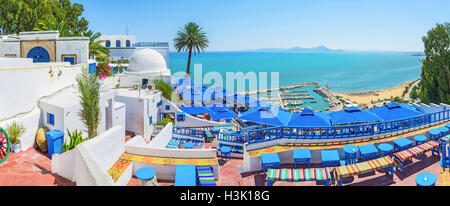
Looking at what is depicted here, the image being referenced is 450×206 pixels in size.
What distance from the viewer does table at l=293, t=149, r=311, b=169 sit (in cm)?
1154

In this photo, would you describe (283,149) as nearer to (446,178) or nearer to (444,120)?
(446,178)

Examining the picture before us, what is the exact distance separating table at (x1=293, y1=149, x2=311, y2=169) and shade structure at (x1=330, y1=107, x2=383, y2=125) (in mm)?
3506

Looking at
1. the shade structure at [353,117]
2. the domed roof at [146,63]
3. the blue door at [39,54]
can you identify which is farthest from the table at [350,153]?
the domed roof at [146,63]

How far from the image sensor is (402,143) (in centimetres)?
1195

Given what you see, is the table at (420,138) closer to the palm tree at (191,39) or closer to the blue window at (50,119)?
the blue window at (50,119)

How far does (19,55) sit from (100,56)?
708cm

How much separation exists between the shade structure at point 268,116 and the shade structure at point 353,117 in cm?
227

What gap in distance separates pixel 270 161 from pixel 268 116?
13.9ft

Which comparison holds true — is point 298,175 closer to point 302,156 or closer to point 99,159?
point 302,156

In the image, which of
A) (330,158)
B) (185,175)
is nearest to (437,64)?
(330,158)

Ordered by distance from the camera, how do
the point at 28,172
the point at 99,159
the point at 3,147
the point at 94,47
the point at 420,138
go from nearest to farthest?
the point at 99,159
the point at 28,172
the point at 3,147
the point at 420,138
the point at 94,47

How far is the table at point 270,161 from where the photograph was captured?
11.2m

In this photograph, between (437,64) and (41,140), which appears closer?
(41,140)
